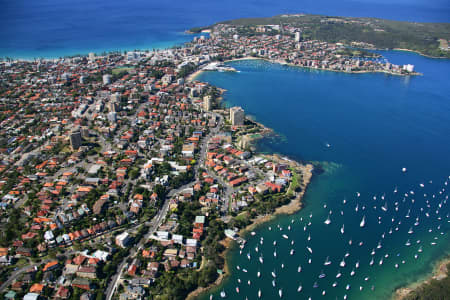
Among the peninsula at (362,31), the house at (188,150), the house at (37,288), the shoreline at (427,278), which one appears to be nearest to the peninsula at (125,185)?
the house at (37,288)

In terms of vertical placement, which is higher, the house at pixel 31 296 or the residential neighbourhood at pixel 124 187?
the residential neighbourhood at pixel 124 187

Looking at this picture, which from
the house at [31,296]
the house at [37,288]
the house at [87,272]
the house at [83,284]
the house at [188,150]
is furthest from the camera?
the house at [188,150]

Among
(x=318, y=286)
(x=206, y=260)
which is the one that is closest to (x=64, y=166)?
(x=206, y=260)

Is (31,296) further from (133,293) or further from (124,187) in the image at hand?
(124,187)

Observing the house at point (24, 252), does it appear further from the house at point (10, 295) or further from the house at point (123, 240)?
the house at point (123, 240)

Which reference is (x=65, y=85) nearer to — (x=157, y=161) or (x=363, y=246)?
(x=157, y=161)

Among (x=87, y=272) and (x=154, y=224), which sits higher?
(x=154, y=224)

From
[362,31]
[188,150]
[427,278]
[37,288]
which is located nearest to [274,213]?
[427,278]
